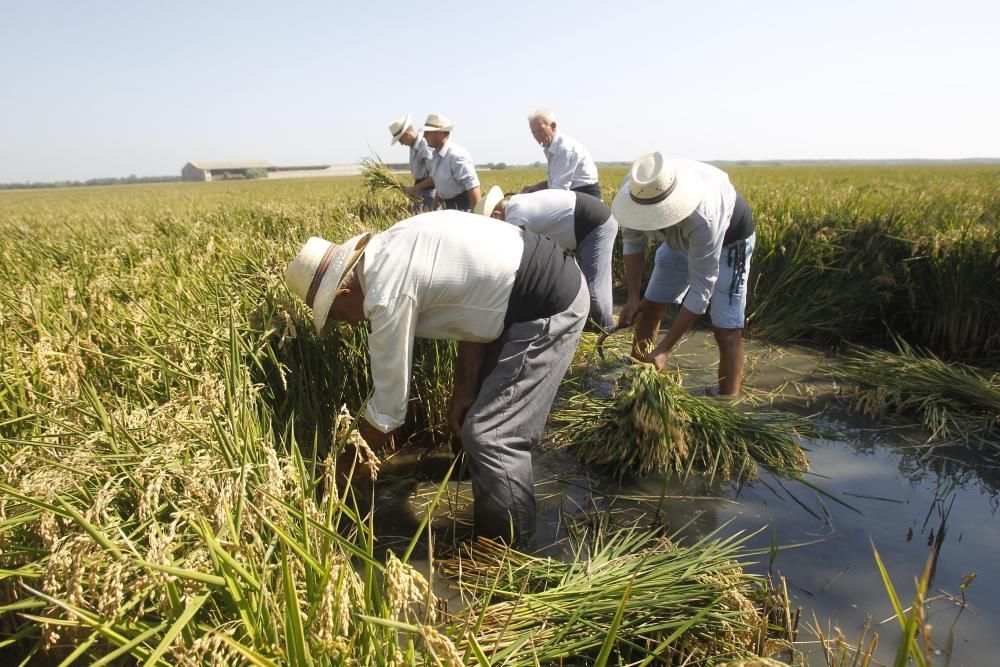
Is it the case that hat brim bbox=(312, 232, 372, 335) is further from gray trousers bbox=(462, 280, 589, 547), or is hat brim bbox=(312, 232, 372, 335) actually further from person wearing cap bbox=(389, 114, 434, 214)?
person wearing cap bbox=(389, 114, 434, 214)

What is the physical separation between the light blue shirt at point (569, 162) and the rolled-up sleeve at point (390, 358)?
3650 mm

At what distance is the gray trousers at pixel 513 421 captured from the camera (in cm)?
219

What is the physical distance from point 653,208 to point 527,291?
110cm

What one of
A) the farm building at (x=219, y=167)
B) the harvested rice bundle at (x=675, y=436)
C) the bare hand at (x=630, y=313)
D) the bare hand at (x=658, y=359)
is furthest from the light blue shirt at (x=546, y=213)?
the farm building at (x=219, y=167)

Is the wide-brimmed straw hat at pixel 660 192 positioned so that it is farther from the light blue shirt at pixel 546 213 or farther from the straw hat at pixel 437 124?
the straw hat at pixel 437 124

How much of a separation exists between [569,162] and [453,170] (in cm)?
132

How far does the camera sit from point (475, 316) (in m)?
2.17

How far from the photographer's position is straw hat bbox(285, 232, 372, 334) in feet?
6.61

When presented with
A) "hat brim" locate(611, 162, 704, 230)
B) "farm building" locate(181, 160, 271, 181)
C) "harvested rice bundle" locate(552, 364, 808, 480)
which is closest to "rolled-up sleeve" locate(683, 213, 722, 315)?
"hat brim" locate(611, 162, 704, 230)

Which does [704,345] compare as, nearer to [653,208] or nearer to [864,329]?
[864,329]

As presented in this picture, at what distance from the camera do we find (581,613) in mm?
1579

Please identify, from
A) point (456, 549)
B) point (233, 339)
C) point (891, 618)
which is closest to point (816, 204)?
point (891, 618)

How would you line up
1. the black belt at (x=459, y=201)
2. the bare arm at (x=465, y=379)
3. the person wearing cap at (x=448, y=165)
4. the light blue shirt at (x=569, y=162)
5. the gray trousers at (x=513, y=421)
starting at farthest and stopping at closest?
1. the black belt at (x=459, y=201)
2. the person wearing cap at (x=448, y=165)
3. the light blue shirt at (x=569, y=162)
4. the bare arm at (x=465, y=379)
5. the gray trousers at (x=513, y=421)

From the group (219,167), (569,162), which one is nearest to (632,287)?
(569,162)
